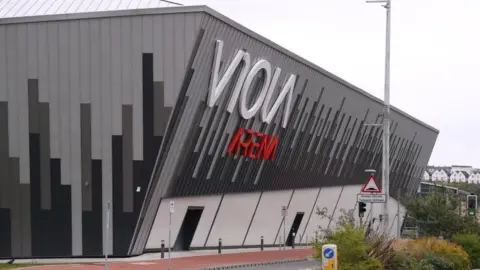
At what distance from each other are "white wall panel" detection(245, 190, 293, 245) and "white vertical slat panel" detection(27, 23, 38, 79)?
18.0 metres

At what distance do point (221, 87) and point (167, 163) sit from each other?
4.41m

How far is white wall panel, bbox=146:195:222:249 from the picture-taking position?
35969 millimetres

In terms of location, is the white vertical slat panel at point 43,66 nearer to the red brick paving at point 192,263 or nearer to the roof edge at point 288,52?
the roof edge at point 288,52

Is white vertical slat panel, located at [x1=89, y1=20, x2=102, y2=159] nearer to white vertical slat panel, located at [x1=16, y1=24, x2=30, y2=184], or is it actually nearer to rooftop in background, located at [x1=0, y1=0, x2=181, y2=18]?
rooftop in background, located at [x1=0, y1=0, x2=181, y2=18]

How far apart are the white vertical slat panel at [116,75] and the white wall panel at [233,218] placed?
10592 millimetres

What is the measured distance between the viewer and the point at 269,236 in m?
50.7

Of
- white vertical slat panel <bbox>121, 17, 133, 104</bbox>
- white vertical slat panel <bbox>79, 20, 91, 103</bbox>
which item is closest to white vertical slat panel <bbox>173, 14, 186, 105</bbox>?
white vertical slat panel <bbox>121, 17, 133, 104</bbox>

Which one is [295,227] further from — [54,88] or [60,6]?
[60,6]

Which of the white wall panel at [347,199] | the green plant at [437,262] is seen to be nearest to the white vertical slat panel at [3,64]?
the green plant at [437,262]

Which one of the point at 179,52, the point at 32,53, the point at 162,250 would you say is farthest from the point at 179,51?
the point at 162,250

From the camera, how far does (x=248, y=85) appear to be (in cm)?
3897

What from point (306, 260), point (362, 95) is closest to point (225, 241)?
point (306, 260)

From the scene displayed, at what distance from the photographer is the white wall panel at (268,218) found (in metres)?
47.8

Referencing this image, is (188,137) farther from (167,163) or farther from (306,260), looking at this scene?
(306,260)
